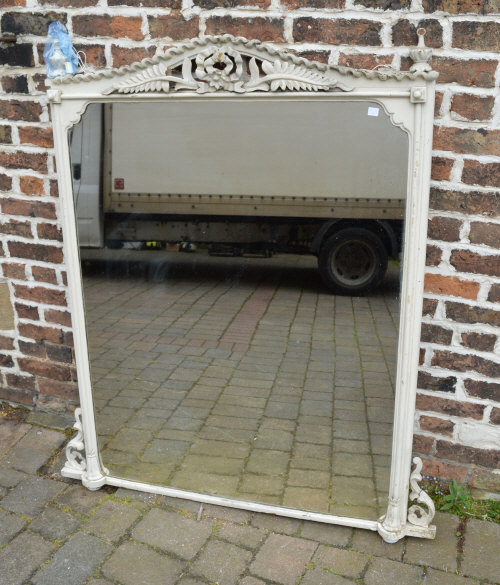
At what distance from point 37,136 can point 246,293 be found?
120cm

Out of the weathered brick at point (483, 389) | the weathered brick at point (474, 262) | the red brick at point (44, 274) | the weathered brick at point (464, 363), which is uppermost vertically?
the weathered brick at point (474, 262)

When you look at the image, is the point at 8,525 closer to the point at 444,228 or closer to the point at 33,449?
the point at 33,449

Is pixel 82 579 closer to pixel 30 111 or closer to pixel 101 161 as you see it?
Result: pixel 101 161

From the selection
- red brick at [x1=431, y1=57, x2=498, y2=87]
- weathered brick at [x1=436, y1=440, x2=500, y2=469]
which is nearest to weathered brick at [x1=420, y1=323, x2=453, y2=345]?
weathered brick at [x1=436, y1=440, x2=500, y2=469]

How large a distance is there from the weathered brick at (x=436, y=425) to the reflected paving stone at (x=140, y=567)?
1152 millimetres

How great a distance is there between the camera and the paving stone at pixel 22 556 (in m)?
1.90

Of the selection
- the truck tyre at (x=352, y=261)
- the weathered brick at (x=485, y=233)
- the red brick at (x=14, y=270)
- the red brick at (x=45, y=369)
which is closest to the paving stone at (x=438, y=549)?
the truck tyre at (x=352, y=261)

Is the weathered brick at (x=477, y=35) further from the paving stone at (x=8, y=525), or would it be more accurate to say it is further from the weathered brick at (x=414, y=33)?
the paving stone at (x=8, y=525)

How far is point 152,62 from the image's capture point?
1775 millimetres

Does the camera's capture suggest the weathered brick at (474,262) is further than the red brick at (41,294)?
No

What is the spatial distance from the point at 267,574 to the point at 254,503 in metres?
0.33

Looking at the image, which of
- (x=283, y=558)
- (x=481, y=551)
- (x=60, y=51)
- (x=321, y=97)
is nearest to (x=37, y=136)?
(x=60, y=51)

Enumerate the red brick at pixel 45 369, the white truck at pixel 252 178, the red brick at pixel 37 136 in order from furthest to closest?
the red brick at pixel 45 369, the red brick at pixel 37 136, the white truck at pixel 252 178

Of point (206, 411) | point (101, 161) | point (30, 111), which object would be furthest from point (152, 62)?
point (206, 411)
